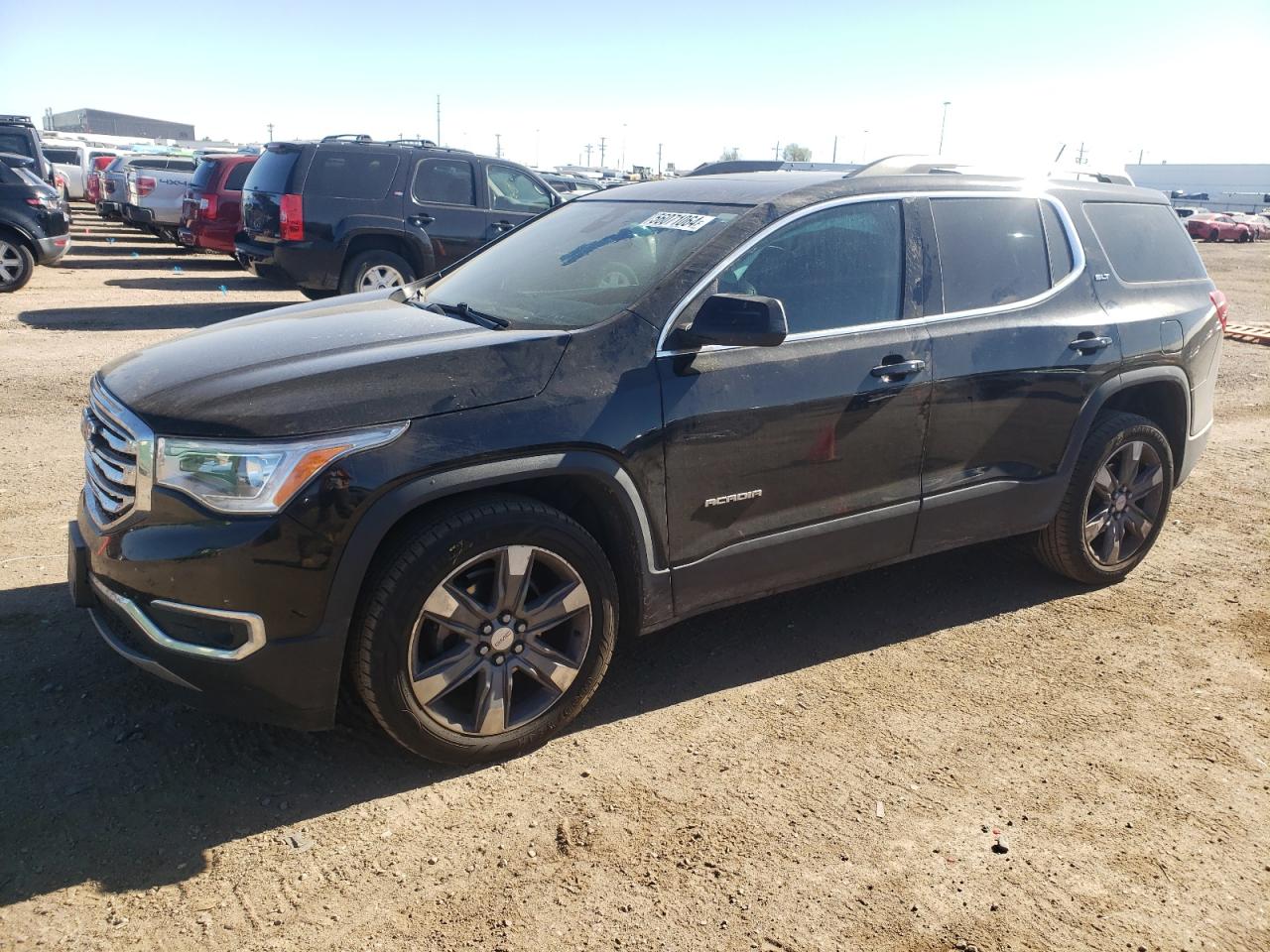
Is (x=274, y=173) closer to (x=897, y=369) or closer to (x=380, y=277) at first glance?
(x=380, y=277)

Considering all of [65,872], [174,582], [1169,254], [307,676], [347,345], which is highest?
[1169,254]

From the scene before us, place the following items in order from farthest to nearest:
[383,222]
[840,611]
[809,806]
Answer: [383,222] < [840,611] < [809,806]

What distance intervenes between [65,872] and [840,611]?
3.06m

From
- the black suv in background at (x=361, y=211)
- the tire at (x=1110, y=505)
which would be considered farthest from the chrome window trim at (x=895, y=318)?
the black suv in background at (x=361, y=211)

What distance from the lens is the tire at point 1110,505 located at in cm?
459

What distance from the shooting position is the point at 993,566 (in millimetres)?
5168

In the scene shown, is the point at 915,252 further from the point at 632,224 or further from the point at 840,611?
the point at 840,611

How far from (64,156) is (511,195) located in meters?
25.0

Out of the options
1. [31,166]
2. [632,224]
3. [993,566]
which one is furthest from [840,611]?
[31,166]

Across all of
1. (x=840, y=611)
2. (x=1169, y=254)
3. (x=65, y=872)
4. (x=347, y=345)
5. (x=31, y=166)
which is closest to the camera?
(x=65, y=872)

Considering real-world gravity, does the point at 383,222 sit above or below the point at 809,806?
above

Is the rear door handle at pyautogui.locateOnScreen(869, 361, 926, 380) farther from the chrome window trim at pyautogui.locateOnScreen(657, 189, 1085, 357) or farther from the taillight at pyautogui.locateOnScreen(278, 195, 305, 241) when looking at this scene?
the taillight at pyautogui.locateOnScreen(278, 195, 305, 241)

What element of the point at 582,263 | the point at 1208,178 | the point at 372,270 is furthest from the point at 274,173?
the point at 1208,178

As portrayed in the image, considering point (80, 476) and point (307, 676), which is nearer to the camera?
Answer: point (307, 676)
